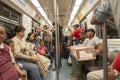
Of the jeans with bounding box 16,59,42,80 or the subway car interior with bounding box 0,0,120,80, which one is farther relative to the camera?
the jeans with bounding box 16,59,42,80

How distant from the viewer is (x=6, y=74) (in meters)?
2.57

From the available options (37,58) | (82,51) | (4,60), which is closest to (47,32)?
(37,58)

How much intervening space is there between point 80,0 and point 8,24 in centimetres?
317

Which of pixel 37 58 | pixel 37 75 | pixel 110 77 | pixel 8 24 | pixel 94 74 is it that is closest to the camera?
pixel 110 77

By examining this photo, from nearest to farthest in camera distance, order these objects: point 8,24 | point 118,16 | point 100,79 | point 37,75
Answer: point 118,16
point 100,79
point 37,75
point 8,24

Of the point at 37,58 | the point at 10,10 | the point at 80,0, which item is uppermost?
the point at 80,0

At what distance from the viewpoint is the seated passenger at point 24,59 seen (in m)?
3.84

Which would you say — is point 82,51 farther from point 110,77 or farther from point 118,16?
point 118,16

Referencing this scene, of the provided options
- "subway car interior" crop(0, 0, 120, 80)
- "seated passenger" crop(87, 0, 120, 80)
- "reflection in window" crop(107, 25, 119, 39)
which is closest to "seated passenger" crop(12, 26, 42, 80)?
"subway car interior" crop(0, 0, 120, 80)

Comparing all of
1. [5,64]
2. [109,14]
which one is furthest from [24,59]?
[109,14]

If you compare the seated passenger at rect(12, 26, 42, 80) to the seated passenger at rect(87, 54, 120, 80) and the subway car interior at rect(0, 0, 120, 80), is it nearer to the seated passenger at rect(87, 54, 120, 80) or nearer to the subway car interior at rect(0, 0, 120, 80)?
the subway car interior at rect(0, 0, 120, 80)

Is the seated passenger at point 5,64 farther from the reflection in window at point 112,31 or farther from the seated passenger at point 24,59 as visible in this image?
the reflection in window at point 112,31

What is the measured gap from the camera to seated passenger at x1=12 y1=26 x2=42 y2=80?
384 centimetres

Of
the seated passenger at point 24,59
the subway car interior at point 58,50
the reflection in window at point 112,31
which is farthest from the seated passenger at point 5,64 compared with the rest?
the reflection in window at point 112,31
